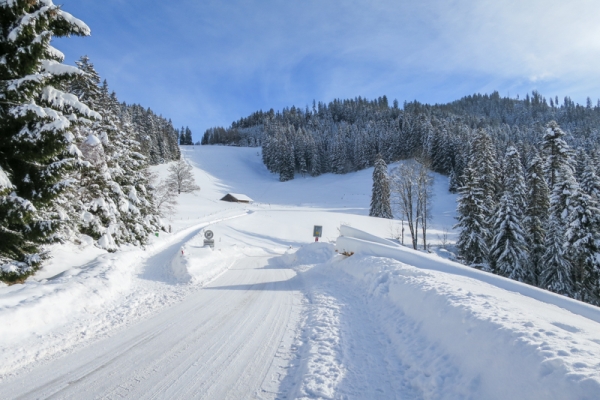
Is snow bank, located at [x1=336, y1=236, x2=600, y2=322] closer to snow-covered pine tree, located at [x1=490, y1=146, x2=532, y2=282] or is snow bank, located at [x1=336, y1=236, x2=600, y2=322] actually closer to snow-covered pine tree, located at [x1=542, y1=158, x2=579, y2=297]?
snow-covered pine tree, located at [x1=490, y1=146, x2=532, y2=282]

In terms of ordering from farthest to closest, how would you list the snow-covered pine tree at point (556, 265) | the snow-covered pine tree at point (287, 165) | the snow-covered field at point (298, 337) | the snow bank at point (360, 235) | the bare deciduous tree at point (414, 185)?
the snow-covered pine tree at point (287, 165), the bare deciduous tree at point (414, 185), the snow-covered pine tree at point (556, 265), the snow bank at point (360, 235), the snow-covered field at point (298, 337)

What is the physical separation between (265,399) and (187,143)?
165 meters

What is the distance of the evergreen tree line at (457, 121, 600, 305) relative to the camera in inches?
719

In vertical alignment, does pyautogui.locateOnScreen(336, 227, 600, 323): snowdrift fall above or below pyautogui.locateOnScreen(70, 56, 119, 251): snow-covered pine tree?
below

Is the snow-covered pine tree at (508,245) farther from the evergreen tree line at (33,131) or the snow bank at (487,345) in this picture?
the evergreen tree line at (33,131)

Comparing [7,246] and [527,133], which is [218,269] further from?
[527,133]

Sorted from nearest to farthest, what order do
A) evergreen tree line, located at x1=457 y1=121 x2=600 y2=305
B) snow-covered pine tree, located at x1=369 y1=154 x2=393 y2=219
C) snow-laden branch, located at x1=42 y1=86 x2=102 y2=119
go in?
snow-laden branch, located at x1=42 y1=86 x2=102 y2=119
evergreen tree line, located at x1=457 y1=121 x2=600 y2=305
snow-covered pine tree, located at x1=369 y1=154 x2=393 y2=219

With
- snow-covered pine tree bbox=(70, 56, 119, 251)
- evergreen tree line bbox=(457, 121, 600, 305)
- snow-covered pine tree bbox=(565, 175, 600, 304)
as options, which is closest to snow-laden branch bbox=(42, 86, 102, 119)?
snow-covered pine tree bbox=(70, 56, 119, 251)

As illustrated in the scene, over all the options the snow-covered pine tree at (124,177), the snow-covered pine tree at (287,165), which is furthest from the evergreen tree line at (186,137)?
the snow-covered pine tree at (124,177)

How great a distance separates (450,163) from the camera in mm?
72812

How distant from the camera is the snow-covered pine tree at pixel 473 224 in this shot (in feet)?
77.0

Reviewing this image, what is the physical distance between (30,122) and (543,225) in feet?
102

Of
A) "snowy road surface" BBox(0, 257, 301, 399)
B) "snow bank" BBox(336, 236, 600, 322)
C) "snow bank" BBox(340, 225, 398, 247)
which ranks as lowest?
"snowy road surface" BBox(0, 257, 301, 399)

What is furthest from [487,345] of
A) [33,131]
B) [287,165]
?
[287,165]
